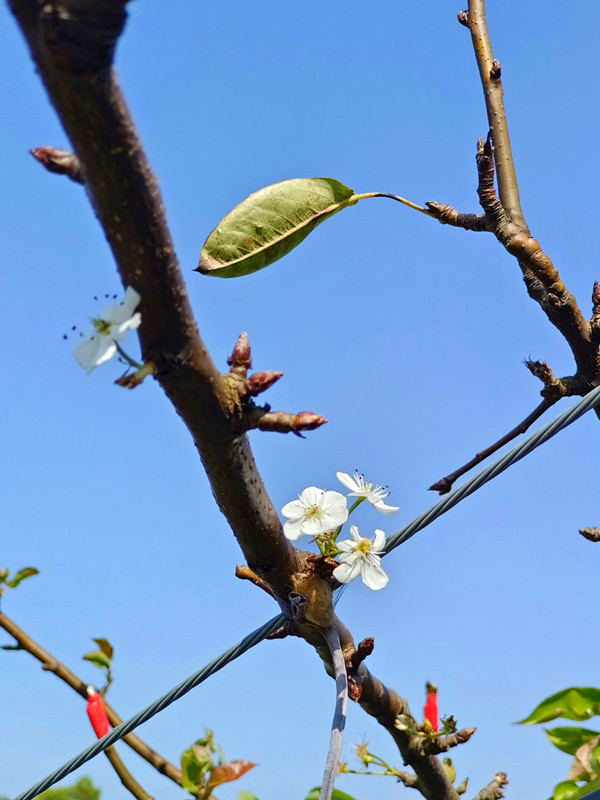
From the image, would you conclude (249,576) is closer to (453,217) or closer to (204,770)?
(204,770)

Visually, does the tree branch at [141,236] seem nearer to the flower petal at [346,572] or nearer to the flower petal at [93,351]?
the flower petal at [93,351]

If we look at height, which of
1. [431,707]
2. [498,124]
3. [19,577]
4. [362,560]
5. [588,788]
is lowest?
[588,788]

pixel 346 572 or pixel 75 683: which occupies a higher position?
pixel 75 683

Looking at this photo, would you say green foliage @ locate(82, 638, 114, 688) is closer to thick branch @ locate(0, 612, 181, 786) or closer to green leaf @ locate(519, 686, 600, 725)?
thick branch @ locate(0, 612, 181, 786)

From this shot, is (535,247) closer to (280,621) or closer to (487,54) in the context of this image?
(487,54)

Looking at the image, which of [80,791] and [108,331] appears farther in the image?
[80,791]

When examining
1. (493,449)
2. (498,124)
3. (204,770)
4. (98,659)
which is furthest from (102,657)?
(498,124)

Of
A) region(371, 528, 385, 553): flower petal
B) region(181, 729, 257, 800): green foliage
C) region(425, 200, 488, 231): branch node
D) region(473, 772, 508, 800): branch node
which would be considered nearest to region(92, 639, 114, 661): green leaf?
region(181, 729, 257, 800): green foliage
